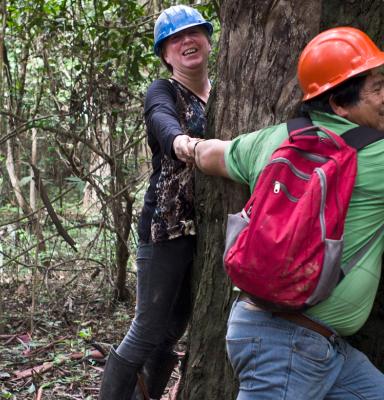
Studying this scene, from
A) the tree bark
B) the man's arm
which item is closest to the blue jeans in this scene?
the man's arm

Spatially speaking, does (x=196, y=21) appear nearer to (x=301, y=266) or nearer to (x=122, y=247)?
(x=301, y=266)

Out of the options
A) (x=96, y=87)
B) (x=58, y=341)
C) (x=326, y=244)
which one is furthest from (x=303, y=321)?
(x=96, y=87)

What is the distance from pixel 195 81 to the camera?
324 centimetres

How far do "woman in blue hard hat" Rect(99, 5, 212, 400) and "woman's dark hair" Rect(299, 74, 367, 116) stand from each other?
948mm

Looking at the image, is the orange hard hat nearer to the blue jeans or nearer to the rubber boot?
the blue jeans

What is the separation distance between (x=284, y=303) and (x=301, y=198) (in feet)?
1.11

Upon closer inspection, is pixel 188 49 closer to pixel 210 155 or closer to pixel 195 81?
pixel 195 81

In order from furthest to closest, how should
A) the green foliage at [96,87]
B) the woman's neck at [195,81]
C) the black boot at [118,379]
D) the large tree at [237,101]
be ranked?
the green foliage at [96,87], the black boot at [118,379], the woman's neck at [195,81], the large tree at [237,101]

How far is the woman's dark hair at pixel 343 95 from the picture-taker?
213 centimetres

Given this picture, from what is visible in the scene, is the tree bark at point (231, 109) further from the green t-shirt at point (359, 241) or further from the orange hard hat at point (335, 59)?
the green t-shirt at point (359, 241)

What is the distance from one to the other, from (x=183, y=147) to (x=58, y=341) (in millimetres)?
3153

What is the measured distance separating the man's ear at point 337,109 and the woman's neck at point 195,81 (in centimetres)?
117

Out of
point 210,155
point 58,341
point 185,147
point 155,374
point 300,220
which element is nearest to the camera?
point 300,220

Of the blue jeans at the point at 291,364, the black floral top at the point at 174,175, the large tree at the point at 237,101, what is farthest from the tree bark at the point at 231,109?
the blue jeans at the point at 291,364
